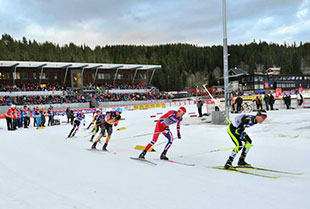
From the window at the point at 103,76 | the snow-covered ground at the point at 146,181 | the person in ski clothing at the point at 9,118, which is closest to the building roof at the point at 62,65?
the window at the point at 103,76

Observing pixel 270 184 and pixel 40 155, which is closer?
pixel 270 184

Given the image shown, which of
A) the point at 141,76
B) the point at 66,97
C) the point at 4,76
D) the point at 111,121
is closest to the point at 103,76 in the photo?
the point at 141,76

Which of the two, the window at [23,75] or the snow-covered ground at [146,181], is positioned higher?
the window at [23,75]

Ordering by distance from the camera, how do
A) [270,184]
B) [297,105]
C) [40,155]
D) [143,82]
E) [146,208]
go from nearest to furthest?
1. [146,208]
2. [270,184]
3. [40,155]
4. [297,105]
5. [143,82]

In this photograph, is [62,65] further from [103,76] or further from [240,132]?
[240,132]

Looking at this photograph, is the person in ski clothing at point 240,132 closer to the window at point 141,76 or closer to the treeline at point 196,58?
the window at point 141,76

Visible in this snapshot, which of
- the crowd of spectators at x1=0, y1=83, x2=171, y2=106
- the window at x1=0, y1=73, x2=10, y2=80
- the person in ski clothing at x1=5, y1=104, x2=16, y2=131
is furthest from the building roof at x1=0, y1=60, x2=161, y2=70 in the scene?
the person in ski clothing at x1=5, y1=104, x2=16, y2=131

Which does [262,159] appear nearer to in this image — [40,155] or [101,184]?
[101,184]

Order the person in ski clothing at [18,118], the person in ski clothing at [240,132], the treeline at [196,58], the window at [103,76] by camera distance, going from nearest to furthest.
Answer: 1. the person in ski clothing at [240,132]
2. the person in ski clothing at [18,118]
3. the window at [103,76]
4. the treeline at [196,58]

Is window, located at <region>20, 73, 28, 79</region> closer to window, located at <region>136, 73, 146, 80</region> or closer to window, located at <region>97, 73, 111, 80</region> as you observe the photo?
window, located at <region>97, 73, 111, 80</region>

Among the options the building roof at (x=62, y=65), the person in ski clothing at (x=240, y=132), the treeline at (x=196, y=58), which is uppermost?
the treeline at (x=196, y=58)

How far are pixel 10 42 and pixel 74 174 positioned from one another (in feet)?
334

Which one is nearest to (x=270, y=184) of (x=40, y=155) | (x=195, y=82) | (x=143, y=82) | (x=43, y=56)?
(x=40, y=155)

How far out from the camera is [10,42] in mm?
92062
